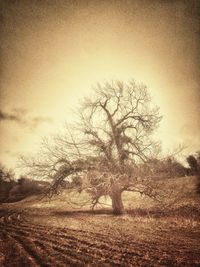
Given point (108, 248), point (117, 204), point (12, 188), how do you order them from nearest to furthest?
1. point (108, 248)
2. point (117, 204)
3. point (12, 188)

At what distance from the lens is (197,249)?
17.2 feet

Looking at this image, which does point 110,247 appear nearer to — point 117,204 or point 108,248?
point 108,248

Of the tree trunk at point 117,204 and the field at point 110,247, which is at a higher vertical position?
the tree trunk at point 117,204

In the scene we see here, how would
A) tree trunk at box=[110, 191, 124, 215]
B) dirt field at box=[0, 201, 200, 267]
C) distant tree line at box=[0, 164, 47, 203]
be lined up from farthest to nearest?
distant tree line at box=[0, 164, 47, 203] < tree trunk at box=[110, 191, 124, 215] < dirt field at box=[0, 201, 200, 267]

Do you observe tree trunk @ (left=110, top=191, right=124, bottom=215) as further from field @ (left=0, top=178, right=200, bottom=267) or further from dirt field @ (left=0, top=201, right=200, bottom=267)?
dirt field @ (left=0, top=201, right=200, bottom=267)

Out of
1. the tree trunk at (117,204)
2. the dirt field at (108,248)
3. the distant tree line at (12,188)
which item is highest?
the distant tree line at (12,188)

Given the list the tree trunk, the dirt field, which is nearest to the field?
the dirt field

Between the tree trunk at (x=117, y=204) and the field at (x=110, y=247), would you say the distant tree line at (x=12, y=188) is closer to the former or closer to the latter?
the tree trunk at (x=117, y=204)

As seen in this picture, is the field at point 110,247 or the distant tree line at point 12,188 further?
the distant tree line at point 12,188

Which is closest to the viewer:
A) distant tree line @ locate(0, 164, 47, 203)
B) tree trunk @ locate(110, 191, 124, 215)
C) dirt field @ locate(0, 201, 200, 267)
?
dirt field @ locate(0, 201, 200, 267)

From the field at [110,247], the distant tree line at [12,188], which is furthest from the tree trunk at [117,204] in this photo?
the distant tree line at [12,188]

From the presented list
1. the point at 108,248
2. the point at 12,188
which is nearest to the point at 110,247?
the point at 108,248

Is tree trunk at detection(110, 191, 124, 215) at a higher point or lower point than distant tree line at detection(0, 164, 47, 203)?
lower

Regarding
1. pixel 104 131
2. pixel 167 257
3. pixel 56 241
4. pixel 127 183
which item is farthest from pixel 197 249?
pixel 104 131
